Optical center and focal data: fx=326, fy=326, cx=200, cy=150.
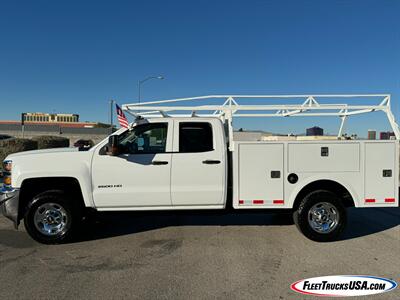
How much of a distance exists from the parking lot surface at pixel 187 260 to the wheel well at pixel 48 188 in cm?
65

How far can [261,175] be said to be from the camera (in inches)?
210

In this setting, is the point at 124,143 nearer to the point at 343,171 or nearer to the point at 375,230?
the point at 343,171

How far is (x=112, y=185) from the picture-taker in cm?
521


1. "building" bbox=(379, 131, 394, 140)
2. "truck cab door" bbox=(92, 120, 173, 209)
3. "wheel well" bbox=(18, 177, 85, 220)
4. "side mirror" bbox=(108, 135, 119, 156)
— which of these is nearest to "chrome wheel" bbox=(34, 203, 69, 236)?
"wheel well" bbox=(18, 177, 85, 220)

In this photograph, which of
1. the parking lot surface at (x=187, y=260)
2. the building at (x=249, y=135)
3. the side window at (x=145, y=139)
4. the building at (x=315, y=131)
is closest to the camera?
the parking lot surface at (x=187, y=260)

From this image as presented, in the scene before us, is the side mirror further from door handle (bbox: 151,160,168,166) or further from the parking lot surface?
the parking lot surface

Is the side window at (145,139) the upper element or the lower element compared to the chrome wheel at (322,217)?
upper

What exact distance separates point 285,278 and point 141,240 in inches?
97.5

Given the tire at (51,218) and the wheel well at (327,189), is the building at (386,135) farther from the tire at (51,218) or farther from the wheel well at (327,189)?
the tire at (51,218)

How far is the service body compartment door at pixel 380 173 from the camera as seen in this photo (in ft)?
17.5

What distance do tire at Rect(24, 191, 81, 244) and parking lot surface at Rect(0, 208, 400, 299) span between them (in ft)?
0.63

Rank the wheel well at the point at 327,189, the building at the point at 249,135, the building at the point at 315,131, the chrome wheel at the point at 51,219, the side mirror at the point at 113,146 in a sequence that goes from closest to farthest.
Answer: the side mirror at the point at 113,146, the chrome wheel at the point at 51,219, the wheel well at the point at 327,189, the building at the point at 249,135, the building at the point at 315,131

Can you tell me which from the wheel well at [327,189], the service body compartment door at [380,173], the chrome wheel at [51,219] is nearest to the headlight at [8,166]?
the chrome wheel at [51,219]

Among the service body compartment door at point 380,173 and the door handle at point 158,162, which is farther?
the service body compartment door at point 380,173
